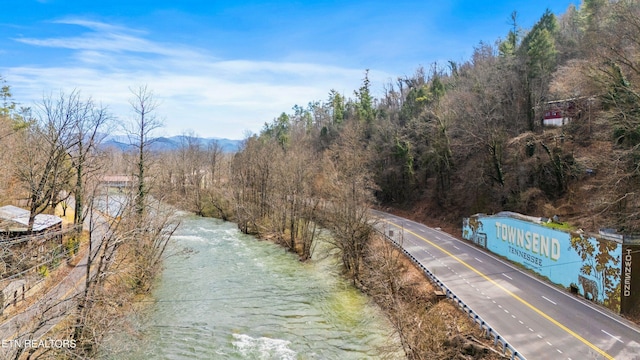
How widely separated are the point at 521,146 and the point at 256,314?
28020mm

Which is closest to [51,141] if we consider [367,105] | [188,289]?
[188,289]

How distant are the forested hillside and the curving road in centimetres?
497

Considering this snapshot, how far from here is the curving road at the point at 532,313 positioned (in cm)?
1523

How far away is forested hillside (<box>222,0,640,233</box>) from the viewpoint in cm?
2314

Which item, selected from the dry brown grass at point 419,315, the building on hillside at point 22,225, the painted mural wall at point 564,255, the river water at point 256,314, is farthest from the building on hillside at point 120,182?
the painted mural wall at point 564,255

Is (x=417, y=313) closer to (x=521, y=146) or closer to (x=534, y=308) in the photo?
(x=534, y=308)

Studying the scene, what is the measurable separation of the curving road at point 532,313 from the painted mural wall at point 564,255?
2.26 feet

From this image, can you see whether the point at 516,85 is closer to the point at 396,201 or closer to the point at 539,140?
the point at 539,140

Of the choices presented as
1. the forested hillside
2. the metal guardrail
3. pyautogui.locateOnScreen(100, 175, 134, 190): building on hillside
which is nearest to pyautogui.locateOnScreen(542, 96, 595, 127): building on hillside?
the forested hillside

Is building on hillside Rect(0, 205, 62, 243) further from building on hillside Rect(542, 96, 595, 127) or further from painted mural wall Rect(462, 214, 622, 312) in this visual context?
building on hillside Rect(542, 96, 595, 127)

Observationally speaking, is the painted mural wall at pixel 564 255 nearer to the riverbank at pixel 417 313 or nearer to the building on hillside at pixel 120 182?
the riverbank at pixel 417 313

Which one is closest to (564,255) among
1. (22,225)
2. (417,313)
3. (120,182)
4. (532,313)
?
(532,313)

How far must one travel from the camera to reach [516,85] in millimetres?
39844

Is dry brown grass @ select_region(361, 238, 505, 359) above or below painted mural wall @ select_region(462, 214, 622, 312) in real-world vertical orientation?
below
